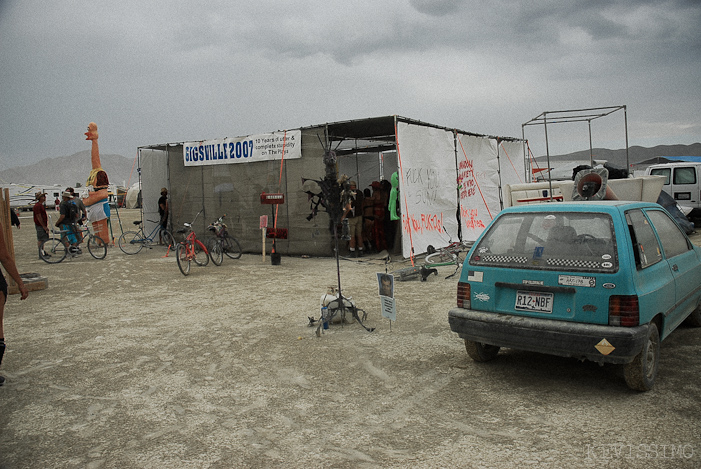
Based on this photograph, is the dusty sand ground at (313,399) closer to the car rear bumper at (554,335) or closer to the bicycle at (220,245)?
the car rear bumper at (554,335)

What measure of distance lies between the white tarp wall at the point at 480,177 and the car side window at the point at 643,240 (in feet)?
31.5

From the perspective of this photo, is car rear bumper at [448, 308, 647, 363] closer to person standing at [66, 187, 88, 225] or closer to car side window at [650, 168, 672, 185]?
person standing at [66, 187, 88, 225]

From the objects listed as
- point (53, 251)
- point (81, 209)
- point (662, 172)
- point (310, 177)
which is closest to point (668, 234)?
point (310, 177)

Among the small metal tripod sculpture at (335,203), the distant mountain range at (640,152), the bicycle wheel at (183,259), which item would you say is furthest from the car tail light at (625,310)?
the distant mountain range at (640,152)

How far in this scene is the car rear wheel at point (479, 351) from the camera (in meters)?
4.68

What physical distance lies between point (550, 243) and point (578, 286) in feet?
1.52

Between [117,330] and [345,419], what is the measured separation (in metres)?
4.10

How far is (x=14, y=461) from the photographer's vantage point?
3.31 m

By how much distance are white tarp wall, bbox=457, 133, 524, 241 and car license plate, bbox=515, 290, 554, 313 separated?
10007 mm

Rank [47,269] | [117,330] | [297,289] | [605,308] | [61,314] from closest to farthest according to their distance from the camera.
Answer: [605,308], [117,330], [61,314], [297,289], [47,269]

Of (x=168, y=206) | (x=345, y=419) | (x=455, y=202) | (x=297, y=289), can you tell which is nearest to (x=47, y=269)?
(x=168, y=206)

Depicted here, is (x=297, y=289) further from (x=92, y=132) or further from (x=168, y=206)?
(x=92, y=132)

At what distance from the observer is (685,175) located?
15.7 meters

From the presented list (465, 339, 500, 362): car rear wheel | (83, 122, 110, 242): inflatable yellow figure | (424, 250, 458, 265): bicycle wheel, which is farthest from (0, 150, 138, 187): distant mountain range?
(465, 339, 500, 362): car rear wheel
